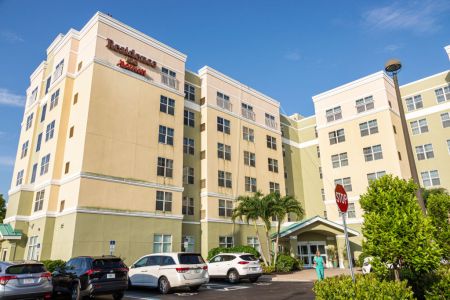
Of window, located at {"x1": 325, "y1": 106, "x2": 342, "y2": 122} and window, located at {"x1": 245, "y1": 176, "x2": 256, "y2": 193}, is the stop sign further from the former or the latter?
window, located at {"x1": 325, "y1": 106, "x2": 342, "y2": 122}

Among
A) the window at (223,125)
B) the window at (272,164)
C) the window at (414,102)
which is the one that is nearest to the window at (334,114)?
the window at (414,102)

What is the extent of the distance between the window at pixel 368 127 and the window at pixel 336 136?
227 cm

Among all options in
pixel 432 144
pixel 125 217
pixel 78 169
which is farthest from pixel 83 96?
pixel 432 144

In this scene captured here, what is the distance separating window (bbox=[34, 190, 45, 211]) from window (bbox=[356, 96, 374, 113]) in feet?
112

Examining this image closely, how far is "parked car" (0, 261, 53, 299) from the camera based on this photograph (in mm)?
11570

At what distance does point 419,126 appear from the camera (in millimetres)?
37219

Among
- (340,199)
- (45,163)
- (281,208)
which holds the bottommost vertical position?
(340,199)

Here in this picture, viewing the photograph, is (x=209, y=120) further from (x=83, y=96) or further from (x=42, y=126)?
(x=42, y=126)

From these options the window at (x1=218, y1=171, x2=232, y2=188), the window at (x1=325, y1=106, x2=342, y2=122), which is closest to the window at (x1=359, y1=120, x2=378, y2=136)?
the window at (x1=325, y1=106, x2=342, y2=122)

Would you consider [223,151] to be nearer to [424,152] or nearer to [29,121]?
[29,121]

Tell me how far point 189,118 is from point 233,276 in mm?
17699

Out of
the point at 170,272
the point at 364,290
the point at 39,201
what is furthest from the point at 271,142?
the point at 364,290

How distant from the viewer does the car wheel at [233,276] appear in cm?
2028

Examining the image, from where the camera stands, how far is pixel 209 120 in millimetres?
34219
